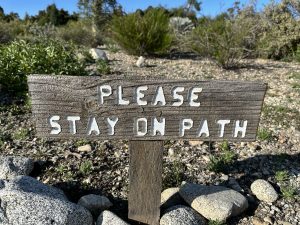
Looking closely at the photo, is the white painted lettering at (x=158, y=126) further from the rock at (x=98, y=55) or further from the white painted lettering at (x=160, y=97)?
the rock at (x=98, y=55)

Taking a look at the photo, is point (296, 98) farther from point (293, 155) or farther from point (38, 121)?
point (38, 121)

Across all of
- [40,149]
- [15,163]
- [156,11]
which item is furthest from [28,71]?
[156,11]

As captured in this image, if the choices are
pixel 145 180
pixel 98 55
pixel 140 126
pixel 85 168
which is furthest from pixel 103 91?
pixel 98 55

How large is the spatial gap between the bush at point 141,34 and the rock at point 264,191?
5786 millimetres

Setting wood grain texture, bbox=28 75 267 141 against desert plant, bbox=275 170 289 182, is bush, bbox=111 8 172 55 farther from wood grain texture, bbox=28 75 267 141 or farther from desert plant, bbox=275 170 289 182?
wood grain texture, bbox=28 75 267 141

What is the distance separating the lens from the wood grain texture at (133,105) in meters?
2.39

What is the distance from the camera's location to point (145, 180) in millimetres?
2807

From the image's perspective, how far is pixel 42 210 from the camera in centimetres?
265

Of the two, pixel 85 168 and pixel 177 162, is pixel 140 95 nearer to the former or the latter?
pixel 85 168

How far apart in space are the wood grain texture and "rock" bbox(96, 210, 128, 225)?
0.70 metres

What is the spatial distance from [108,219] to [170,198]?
61 cm

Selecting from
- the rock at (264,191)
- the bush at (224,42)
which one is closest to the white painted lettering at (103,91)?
the rock at (264,191)

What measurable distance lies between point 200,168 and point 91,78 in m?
1.82

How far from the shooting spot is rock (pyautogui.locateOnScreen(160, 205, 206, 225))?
115 inches
